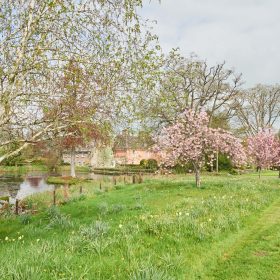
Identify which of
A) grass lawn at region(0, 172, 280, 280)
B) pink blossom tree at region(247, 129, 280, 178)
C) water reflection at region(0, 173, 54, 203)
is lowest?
water reflection at region(0, 173, 54, 203)

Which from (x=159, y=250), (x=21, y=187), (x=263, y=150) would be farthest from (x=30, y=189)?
(x=159, y=250)

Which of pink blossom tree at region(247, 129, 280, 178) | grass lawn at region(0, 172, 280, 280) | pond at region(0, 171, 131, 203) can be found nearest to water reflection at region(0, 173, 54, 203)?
pond at region(0, 171, 131, 203)

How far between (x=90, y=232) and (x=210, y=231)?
3.15 meters

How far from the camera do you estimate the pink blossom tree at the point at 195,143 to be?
2322cm

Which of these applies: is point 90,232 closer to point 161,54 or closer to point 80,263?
point 80,263

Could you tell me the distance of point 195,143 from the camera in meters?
23.3

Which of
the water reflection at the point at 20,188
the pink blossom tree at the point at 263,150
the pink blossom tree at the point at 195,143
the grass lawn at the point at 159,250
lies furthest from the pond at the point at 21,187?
the grass lawn at the point at 159,250

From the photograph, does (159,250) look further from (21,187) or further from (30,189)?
(21,187)

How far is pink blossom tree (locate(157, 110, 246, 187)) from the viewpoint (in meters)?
23.2

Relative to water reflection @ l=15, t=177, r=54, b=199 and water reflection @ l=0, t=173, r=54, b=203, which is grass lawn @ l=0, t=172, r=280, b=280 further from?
water reflection @ l=0, t=173, r=54, b=203

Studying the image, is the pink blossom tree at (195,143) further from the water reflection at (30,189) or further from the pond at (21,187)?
the water reflection at (30,189)

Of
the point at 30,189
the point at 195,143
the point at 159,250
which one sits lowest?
the point at 30,189

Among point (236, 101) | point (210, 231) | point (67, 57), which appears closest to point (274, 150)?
point (236, 101)

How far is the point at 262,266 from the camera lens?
7.38 metres
